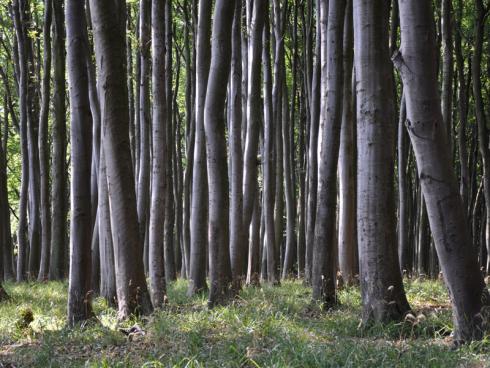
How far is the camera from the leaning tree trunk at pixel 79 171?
7312mm

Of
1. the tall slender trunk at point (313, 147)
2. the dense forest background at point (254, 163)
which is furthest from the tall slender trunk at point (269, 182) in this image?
the tall slender trunk at point (313, 147)

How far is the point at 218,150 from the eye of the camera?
27.0ft

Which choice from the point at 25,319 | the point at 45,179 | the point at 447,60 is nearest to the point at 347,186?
the point at 447,60

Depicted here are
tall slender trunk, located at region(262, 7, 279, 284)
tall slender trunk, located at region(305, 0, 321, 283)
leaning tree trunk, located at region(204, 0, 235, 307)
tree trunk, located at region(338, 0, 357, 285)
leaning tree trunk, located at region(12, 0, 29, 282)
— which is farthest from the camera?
leaning tree trunk, located at region(12, 0, 29, 282)

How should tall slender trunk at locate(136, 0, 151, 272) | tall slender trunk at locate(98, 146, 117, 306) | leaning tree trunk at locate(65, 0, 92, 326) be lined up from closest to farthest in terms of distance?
leaning tree trunk at locate(65, 0, 92, 326) < tall slender trunk at locate(98, 146, 117, 306) < tall slender trunk at locate(136, 0, 151, 272)

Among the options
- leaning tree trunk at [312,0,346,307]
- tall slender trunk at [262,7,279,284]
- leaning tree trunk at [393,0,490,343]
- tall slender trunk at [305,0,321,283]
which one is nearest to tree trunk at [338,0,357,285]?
tall slender trunk at [305,0,321,283]

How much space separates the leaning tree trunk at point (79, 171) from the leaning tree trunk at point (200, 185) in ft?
7.26

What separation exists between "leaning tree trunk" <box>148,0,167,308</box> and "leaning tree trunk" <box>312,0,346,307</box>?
2.38m

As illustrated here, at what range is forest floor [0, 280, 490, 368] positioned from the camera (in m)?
4.64

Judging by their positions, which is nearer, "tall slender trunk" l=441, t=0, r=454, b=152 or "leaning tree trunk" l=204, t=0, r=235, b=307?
"leaning tree trunk" l=204, t=0, r=235, b=307

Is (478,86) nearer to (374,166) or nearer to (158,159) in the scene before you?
(158,159)

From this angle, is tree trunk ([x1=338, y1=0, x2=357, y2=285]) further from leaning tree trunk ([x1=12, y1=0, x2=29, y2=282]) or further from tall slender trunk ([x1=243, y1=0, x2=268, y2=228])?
leaning tree trunk ([x1=12, y1=0, x2=29, y2=282])

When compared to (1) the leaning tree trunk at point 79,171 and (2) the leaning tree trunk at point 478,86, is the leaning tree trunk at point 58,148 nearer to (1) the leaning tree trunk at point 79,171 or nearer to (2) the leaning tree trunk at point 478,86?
(1) the leaning tree trunk at point 79,171

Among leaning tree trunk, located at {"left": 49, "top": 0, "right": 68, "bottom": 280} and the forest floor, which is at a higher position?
leaning tree trunk, located at {"left": 49, "top": 0, "right": 68, "bottom": 280}
